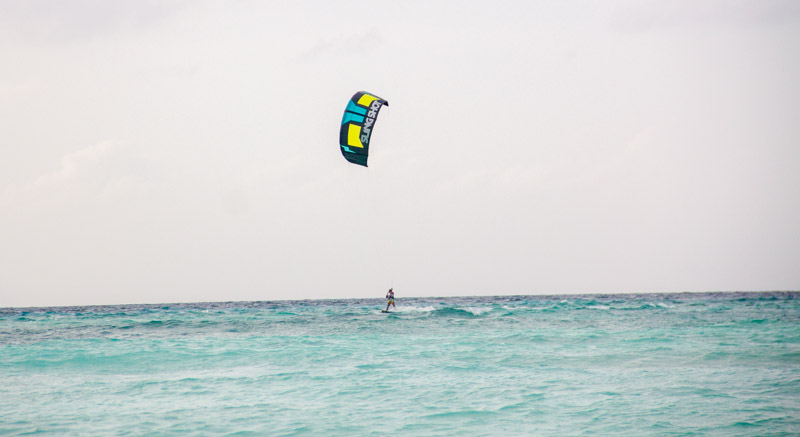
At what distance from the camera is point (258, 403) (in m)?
10.2

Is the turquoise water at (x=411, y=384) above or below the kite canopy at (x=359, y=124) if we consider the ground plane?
below

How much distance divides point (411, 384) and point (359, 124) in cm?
917

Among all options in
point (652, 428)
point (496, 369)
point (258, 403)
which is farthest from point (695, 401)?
point (258, 403)

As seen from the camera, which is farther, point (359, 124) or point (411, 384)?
point (359, 124)

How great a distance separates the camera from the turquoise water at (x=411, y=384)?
8.91 metres

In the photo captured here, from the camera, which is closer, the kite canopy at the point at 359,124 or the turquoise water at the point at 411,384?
the turquoise water at the point at 411,384

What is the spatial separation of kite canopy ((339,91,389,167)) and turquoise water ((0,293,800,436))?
585 centimetres

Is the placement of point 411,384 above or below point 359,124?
below

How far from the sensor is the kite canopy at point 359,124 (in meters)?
18.1

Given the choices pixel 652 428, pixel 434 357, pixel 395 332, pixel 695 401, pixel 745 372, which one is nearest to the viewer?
pixel 652 428

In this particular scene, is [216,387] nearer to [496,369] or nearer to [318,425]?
[318,425]

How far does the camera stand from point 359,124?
59.9ft

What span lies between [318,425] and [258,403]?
1737 mm

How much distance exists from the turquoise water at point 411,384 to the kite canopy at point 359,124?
5.85m
